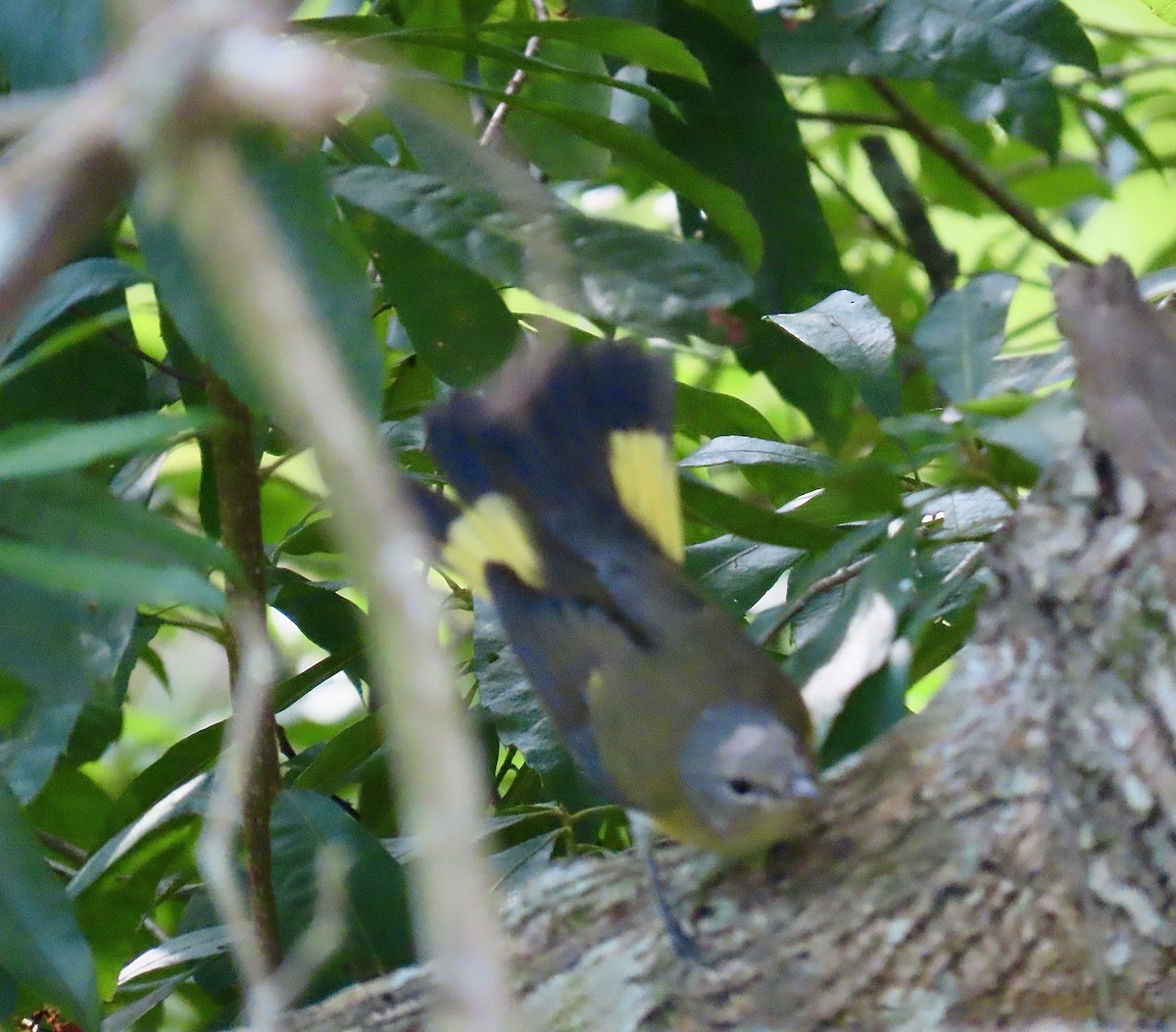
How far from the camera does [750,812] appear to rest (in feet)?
4.10

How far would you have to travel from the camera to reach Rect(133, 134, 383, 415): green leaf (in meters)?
1.21

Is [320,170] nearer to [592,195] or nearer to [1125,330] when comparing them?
[1125,330]

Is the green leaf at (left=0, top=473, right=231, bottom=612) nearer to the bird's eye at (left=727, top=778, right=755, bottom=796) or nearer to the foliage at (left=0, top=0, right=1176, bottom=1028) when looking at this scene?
the foliage at (left=0, top=0, right=1176, bottom=1028)

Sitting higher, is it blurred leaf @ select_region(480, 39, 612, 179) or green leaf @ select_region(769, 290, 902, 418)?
blurred leaf @ select_region(480, 39, 612, 179)

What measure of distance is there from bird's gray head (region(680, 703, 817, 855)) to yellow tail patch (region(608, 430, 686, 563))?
0.72 ft

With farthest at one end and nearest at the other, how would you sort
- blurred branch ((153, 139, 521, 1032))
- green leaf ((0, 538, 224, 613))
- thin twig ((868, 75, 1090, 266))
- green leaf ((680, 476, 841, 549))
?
thin twig ((868, 75, 1090, 266))
green leaf ((680, 476, 841, 549))
green leaf ((0, 538, 224, 613))
blurred branch ((153, 139, 521, 1032))

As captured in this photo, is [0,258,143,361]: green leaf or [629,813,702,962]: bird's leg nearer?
[629,813,702,962]: bird's leg

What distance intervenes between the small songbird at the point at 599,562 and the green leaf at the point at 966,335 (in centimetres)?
29

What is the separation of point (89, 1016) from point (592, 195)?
2.56 metres

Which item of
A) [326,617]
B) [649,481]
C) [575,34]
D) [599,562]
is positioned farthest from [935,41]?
[326,617]

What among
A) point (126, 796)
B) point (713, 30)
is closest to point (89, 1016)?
point (126, 796)

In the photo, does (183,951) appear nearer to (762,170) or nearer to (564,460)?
(564,460)

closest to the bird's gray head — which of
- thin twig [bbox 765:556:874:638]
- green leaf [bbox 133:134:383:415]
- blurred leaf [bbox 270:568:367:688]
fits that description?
thin twig [bbox 765:556:874:638]

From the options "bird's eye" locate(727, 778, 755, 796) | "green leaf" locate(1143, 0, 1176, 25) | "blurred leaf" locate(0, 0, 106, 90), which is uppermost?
"blurred leaf" locate(0, 0, 106, 90)
